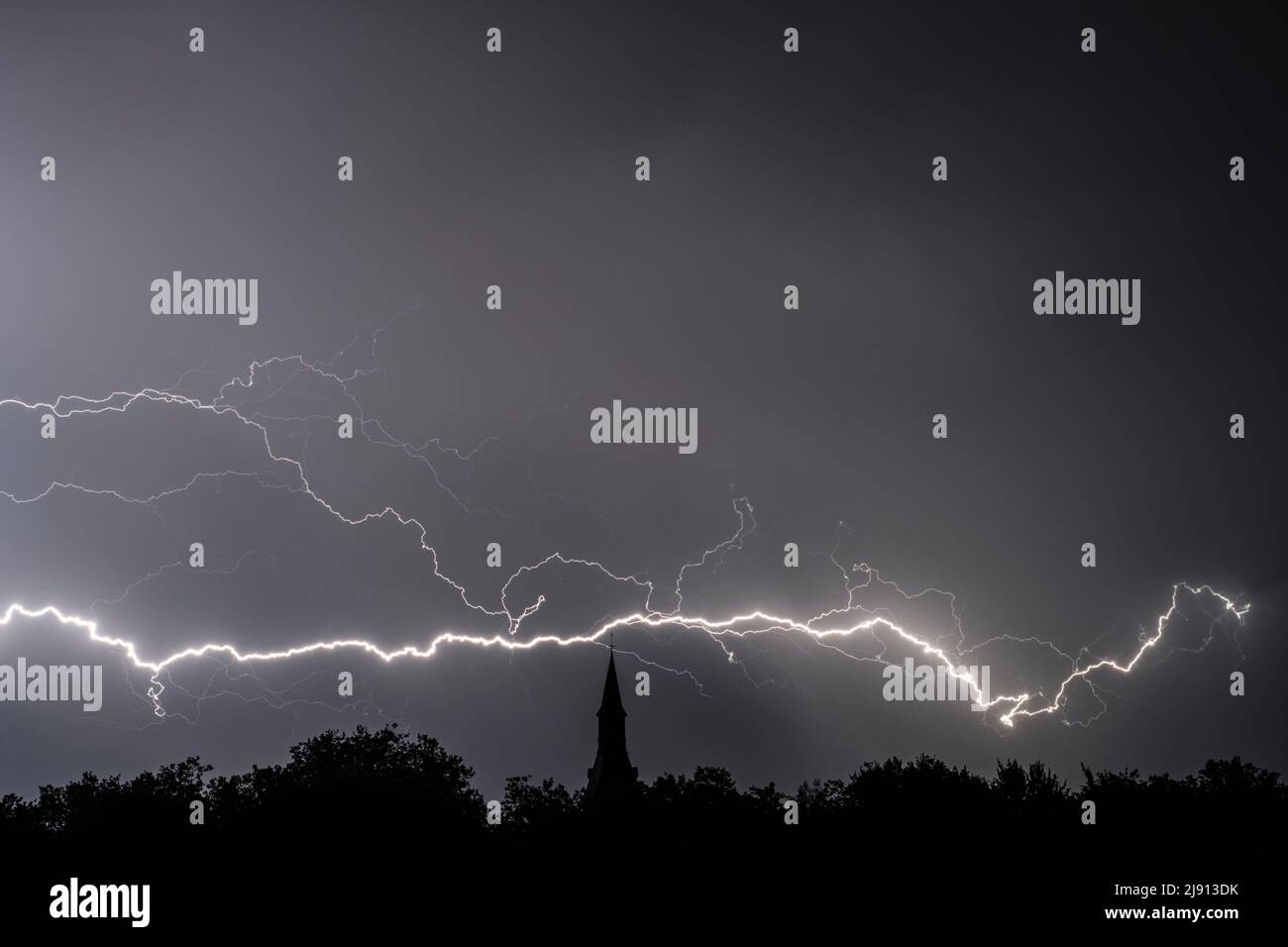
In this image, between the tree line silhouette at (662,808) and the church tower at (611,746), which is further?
the church tower at (611,746)

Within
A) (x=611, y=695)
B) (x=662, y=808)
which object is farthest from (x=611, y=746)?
(x=662, y=808)

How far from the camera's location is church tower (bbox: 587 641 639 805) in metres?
45.2

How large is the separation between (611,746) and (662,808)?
25.5 metres

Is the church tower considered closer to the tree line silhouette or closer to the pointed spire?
the pointed spire

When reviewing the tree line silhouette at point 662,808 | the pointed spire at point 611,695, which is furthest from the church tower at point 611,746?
the tree line silhouette at point 662,808

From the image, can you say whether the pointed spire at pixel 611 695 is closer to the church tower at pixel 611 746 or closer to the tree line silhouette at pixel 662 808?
the church tower at pixel 611 746

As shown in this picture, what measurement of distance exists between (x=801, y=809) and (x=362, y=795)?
1254cm

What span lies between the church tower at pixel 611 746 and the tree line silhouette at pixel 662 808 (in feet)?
58.7

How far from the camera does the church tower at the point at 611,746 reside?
45250mm

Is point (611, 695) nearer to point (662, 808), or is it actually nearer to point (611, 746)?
point (611, 746)

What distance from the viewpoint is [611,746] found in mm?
47031
